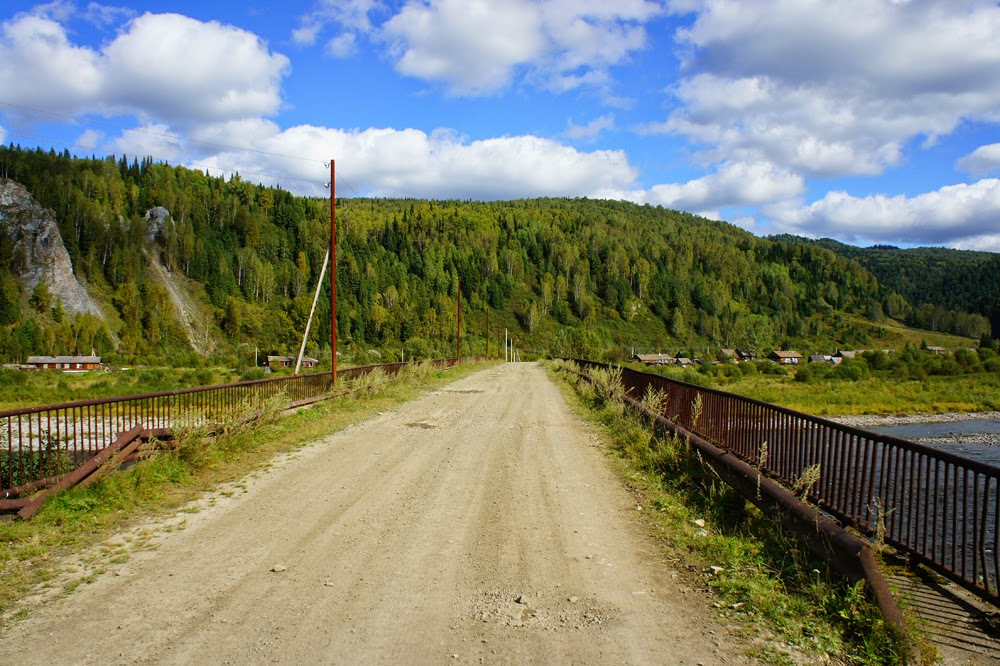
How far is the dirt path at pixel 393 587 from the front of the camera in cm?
361

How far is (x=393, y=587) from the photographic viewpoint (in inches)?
177

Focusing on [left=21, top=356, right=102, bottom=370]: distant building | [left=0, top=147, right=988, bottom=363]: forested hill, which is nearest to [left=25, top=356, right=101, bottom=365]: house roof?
[left=21, top=356, right=102, bottom=370]: distant building

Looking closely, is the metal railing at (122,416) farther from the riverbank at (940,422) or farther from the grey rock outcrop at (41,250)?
the grey rock outcrop at (41,250)

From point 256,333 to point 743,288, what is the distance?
134 metres

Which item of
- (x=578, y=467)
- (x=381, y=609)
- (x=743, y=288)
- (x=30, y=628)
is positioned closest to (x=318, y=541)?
(x=381, y=609)

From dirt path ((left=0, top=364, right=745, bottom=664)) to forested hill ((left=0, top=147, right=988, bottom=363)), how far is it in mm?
75787

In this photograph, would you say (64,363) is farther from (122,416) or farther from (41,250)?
(122,416)

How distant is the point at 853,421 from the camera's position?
3634cm

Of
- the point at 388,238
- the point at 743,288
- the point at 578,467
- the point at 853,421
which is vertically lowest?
the point at 853,421

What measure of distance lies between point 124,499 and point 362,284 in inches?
5543

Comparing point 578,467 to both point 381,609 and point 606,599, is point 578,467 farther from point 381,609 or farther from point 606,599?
point 381,609

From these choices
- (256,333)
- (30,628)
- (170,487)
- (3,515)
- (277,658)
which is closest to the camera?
(277,658)

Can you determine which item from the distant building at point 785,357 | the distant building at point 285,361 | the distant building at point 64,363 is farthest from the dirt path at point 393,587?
the distant building at point 785,357

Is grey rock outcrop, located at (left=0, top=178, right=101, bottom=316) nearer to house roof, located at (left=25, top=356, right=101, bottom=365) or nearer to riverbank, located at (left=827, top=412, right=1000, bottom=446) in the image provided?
house roof, located at (left=25, top=356, right=101, bottom=365)
